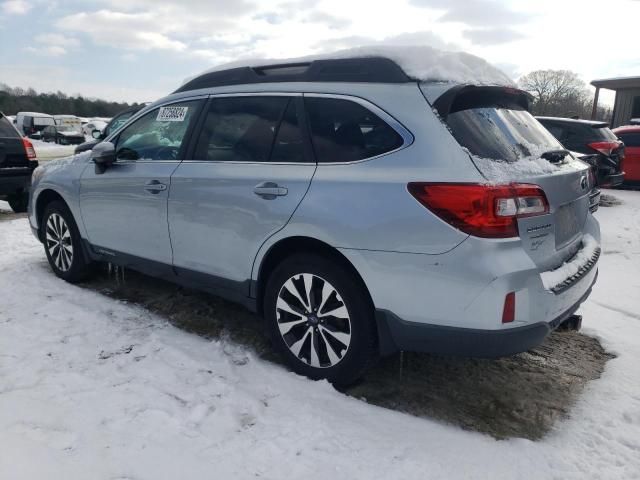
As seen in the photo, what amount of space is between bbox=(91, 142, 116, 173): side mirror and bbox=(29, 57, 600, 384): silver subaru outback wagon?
444 mm

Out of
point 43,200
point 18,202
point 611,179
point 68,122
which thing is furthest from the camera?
point 68,122

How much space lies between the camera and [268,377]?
303 cm

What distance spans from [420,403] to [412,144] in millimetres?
1435

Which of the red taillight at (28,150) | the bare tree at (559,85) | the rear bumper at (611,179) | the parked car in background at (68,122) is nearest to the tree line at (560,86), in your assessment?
the bare tree at (559,85)

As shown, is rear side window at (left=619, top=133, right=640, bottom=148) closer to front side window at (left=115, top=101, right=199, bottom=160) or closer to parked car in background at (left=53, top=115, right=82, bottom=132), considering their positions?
front side window at (left=115, top=101, right=199, bottom=160)

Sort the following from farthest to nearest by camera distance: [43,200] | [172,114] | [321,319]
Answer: [43,200] → [172,114] → [321,319]

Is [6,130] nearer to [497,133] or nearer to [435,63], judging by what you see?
[435,63]

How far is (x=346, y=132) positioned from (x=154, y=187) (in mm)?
1636

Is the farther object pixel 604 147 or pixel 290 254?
pixel 604 147

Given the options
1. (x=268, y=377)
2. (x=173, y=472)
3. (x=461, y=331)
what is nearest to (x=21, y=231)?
(x=268, y=377)

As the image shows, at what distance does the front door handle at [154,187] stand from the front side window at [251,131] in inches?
14.9

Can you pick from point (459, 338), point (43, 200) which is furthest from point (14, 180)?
point (459, 338)

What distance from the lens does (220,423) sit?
2.58 meters

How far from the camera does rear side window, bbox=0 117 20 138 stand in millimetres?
7875
